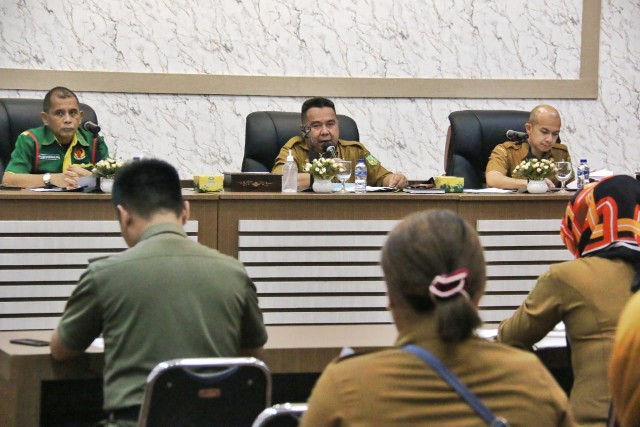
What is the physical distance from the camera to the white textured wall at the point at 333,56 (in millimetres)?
6566

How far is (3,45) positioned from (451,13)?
290 cm

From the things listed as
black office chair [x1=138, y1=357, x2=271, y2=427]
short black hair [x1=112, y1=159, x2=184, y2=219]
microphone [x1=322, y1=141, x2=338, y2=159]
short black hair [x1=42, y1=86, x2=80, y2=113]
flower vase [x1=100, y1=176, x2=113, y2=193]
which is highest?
short black hair [x1=42, y1=86, x2=80, y2=113]

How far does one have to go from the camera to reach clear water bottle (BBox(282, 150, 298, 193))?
4664mm

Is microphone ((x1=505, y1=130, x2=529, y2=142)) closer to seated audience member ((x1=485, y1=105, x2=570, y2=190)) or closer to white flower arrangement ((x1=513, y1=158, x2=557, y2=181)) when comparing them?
seated audience member ((x1=485, y1=105, x2=570, y2=190))

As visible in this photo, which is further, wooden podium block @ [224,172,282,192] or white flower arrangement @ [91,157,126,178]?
wooden podium block @ [224,172,282,192]

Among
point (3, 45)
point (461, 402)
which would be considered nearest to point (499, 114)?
point (3, 45)

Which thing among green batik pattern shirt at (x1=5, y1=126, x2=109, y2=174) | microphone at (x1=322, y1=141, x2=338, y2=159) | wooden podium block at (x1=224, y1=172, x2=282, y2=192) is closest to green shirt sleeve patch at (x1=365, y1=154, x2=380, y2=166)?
microphone at (x1=322, y1=141, x2=338, y2=159)

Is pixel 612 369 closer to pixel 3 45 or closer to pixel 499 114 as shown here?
pixel 499 114

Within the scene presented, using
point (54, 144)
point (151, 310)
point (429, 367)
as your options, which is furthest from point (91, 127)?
point (429, 367)

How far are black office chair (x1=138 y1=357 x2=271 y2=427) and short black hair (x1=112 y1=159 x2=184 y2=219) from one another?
438 millimetres

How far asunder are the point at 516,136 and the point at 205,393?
367cm

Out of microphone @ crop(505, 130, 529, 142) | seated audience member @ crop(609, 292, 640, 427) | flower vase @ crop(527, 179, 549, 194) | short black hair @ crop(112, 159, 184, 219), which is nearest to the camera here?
seated audience member @ crop(609, 292, 640, 427)

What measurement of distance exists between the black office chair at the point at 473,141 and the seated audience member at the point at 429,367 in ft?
13.3

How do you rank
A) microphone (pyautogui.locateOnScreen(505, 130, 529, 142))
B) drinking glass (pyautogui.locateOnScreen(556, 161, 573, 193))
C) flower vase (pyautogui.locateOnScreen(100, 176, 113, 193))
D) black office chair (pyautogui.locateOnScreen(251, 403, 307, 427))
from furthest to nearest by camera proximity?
microphone (pyautogui.locateOnScreen(505, 130, 529, 142))
drinking glass (pyautogui.locateOnScreen(556, 161, 573, 193))
flower vase (pyautogui.locateOnScreen(100, 176, 113, 193))
black office chair (pyautogui.locateOnScreen(251, 403, 307, 427))
